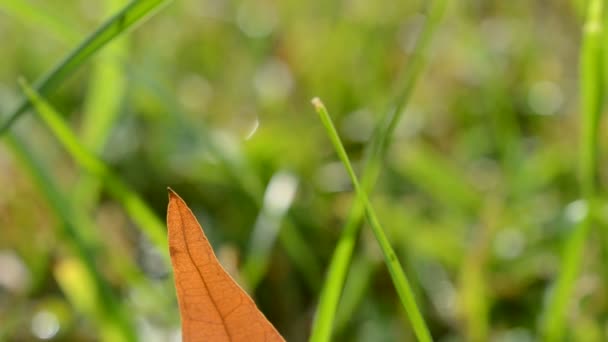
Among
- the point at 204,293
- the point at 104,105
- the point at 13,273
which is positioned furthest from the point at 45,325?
the point at 204,293

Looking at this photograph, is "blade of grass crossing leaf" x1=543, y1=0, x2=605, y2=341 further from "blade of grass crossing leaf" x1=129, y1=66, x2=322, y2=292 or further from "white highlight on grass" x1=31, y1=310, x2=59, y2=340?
"white highlight on grass" x1=31, y1=310, x2=59, y2=340

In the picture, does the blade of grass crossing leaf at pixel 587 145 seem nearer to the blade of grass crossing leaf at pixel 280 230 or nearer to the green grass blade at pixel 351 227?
the green grass blade at pixel 351 227

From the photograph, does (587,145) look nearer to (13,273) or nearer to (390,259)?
(390,259)

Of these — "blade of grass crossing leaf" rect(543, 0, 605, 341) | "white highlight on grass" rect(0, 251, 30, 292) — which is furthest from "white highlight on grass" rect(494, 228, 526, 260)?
"white highlight on grass" rect(0, 251, 30, 292)

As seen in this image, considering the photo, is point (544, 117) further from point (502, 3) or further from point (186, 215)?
point (186, 215)

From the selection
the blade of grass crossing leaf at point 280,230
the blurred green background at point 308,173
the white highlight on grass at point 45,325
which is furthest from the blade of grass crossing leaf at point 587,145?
the white highlight on grass at point 45,325

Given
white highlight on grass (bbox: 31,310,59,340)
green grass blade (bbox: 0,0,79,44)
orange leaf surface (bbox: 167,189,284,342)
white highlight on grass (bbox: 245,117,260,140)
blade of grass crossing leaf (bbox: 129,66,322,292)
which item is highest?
white highlight on grass (bbox: 245,117,260,140)
